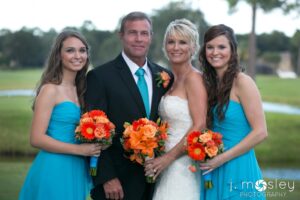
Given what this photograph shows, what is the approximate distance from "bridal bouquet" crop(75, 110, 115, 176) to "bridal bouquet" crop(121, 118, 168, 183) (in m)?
0.15

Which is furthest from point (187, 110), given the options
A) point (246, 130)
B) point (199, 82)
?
point (246, 130)

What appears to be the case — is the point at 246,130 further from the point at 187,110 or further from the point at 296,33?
the point at 296,33

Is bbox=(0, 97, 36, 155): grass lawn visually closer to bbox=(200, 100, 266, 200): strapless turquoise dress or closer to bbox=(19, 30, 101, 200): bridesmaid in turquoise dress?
bbox=(19, 30, 101, 200): bridesmaid in turquoise dress

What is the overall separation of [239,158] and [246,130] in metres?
0.27

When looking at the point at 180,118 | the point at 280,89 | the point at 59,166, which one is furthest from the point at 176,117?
the point at 280,89

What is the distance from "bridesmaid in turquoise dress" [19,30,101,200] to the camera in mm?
4750

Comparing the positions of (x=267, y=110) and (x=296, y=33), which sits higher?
(x=296, y=33)

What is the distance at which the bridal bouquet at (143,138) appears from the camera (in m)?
4.51

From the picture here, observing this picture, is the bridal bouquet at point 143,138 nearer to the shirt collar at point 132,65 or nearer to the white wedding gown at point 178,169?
the white wedding gown at point 178,169

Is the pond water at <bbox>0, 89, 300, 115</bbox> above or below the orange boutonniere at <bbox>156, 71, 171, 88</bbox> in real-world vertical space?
below

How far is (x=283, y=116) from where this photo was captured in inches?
776

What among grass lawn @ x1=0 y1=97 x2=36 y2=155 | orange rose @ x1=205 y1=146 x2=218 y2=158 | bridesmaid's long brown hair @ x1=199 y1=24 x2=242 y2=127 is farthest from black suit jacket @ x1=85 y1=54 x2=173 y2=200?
grass lawn @ x1=0 y1=97 x2=36 y2=155

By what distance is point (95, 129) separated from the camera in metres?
4.50

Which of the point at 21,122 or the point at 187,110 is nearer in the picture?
the point at 187,110
